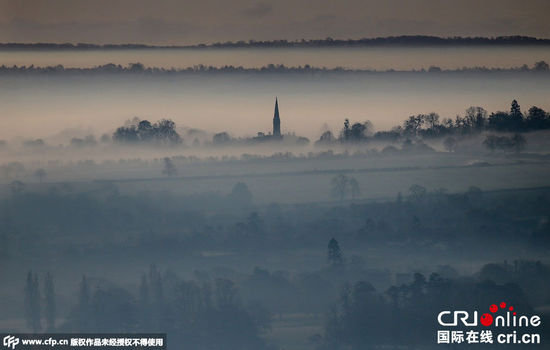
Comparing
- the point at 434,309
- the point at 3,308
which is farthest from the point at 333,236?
the point at 3,308

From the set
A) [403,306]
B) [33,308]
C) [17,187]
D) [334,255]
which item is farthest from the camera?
[334,255]

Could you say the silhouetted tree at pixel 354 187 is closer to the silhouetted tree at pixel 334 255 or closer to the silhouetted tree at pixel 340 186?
the silhouetted tree at pixel 340 186

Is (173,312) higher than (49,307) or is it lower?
lower

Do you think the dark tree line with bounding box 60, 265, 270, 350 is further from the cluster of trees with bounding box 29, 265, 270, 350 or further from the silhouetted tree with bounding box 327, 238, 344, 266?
the silhouetted tree with bounding box 327, 238, 344, 266

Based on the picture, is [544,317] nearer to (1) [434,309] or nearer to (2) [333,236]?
(1) [434,309]

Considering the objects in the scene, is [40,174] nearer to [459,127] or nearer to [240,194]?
[240,194]

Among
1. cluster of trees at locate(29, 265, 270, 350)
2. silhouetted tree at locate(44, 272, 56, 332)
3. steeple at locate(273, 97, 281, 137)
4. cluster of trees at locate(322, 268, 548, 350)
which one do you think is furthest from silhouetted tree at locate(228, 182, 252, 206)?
silhouetted tree at locate(44, 272, 56, 332)

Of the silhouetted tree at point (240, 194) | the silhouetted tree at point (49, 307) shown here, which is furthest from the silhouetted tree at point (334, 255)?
the silhouetted tree at point (49, 307)

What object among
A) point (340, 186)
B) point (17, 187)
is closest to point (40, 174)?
point (17, 187)

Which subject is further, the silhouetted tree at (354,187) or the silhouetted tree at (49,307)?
the silhouetted tree at (354,187)
